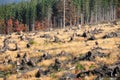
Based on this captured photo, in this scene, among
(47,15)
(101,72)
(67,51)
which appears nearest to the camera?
(101,72)

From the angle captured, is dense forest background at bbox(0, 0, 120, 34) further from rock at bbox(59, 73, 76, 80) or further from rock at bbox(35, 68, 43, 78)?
rock at bbox(59, 73, 76, 80)

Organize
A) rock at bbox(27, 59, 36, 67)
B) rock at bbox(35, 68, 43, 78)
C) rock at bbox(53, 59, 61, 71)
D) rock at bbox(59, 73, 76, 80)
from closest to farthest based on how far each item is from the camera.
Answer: rock at bbox(59, 73, 76, 80) → rock at bbox(35, 68, 43, 78) → rock at bbox(53, 59, 61, 71) → rock at bbox(27, 59, 36, 67)

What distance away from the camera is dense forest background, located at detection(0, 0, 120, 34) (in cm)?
13275

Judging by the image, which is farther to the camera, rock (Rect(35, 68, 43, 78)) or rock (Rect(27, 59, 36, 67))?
rock (Rect(27, 59, 36, 67))

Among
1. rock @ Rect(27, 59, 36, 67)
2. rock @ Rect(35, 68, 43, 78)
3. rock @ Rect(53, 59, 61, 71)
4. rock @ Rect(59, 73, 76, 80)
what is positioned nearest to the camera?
rock @ Rect(59, 73, 76, 80)

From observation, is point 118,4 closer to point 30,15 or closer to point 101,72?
point 30,15

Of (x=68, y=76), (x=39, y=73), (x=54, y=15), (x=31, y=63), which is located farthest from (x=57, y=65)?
(x=54, y=15)

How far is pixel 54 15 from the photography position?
479ft

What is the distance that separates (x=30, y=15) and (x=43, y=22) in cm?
807

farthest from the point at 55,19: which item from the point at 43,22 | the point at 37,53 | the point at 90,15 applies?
the point at 37,53

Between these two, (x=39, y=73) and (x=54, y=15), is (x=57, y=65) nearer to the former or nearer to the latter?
(x=39, y=73)

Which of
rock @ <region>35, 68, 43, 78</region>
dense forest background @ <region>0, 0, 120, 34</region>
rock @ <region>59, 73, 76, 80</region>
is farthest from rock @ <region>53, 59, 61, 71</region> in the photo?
dense forest background @ <region>0, 0, 120, 34</region>

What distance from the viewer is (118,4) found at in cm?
14500

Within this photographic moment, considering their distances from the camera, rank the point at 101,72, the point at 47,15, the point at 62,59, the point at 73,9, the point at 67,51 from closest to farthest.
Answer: the point at 101,72, the point at 62,59, the point at 67,51, the point at 73,9, the point at 47,15
